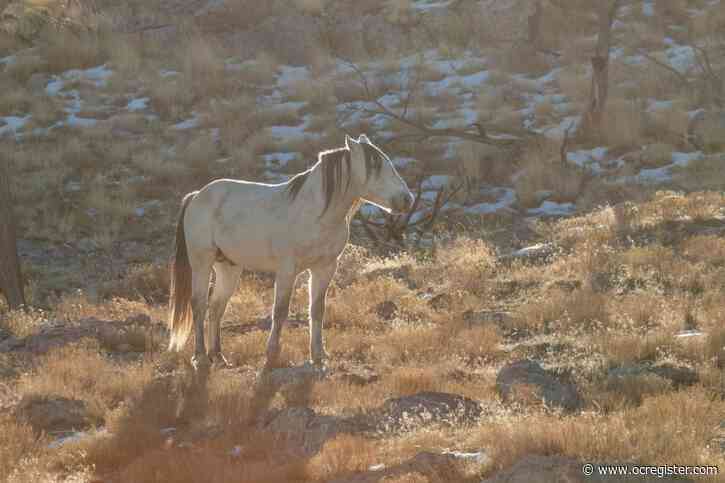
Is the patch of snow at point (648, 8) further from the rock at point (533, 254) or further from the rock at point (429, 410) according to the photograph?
the rock at point (429, 410)

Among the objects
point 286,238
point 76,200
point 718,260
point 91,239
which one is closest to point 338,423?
point 286,238

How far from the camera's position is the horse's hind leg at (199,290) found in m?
8.49

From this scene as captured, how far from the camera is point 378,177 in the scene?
7.82m

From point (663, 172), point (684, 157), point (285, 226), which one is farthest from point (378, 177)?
point (684, 157)

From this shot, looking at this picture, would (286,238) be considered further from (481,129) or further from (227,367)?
(481,129)

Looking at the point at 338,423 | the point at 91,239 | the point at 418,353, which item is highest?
the point at 338,423

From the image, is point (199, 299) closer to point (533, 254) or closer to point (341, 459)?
point (341, 459)

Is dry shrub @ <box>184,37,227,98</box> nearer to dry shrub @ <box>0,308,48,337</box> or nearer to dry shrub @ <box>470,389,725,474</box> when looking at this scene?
dry shrub @ <box>0,308,48,337</box>

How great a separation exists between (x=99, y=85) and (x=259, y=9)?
7107 mm

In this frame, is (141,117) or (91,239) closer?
(91,239)

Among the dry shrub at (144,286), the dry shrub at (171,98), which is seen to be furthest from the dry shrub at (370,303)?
the dry shrub at (171,98)

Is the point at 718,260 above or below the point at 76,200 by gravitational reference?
above

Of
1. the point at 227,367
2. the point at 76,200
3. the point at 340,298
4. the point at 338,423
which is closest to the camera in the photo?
the point at 338,423

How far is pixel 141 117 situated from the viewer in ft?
72.1
